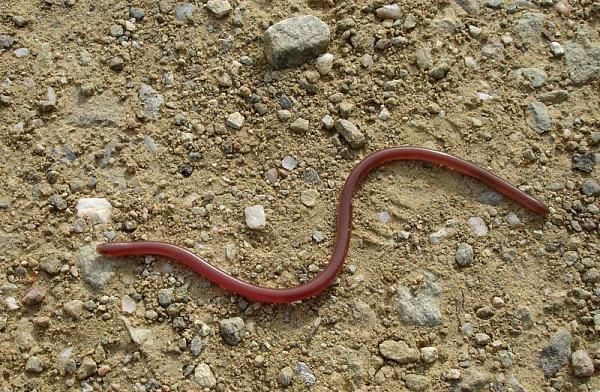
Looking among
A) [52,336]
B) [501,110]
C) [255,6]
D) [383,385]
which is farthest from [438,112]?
[52,336]

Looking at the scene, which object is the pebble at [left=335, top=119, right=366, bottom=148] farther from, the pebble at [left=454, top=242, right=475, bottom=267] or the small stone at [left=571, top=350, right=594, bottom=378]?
the small stone at [left=571, top=350, right=594, bottom=378]

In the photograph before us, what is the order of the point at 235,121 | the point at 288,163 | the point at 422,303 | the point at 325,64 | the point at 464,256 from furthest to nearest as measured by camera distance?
the point at 325,64, the point at 235,121, the point at 288,163, the point at 464,256, the point at 422,303

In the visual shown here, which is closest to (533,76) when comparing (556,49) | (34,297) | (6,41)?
(556,49)

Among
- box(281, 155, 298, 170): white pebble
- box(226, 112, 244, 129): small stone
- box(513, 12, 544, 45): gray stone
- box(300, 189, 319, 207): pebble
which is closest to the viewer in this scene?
box(300, 189, 319, 207): pebble

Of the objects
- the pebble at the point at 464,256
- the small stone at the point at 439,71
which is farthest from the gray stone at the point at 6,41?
the pebble at the point at 464,256

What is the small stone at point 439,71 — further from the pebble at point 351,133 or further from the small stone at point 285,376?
the small stone at point 285,376

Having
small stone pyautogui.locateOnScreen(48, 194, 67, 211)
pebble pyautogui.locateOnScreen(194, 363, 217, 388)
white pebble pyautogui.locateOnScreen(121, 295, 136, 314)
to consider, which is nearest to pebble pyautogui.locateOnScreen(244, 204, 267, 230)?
white pebble pyautogui.locateOnScreen(121, 295, 136, 314)

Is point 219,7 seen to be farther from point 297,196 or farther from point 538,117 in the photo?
point 538,117
